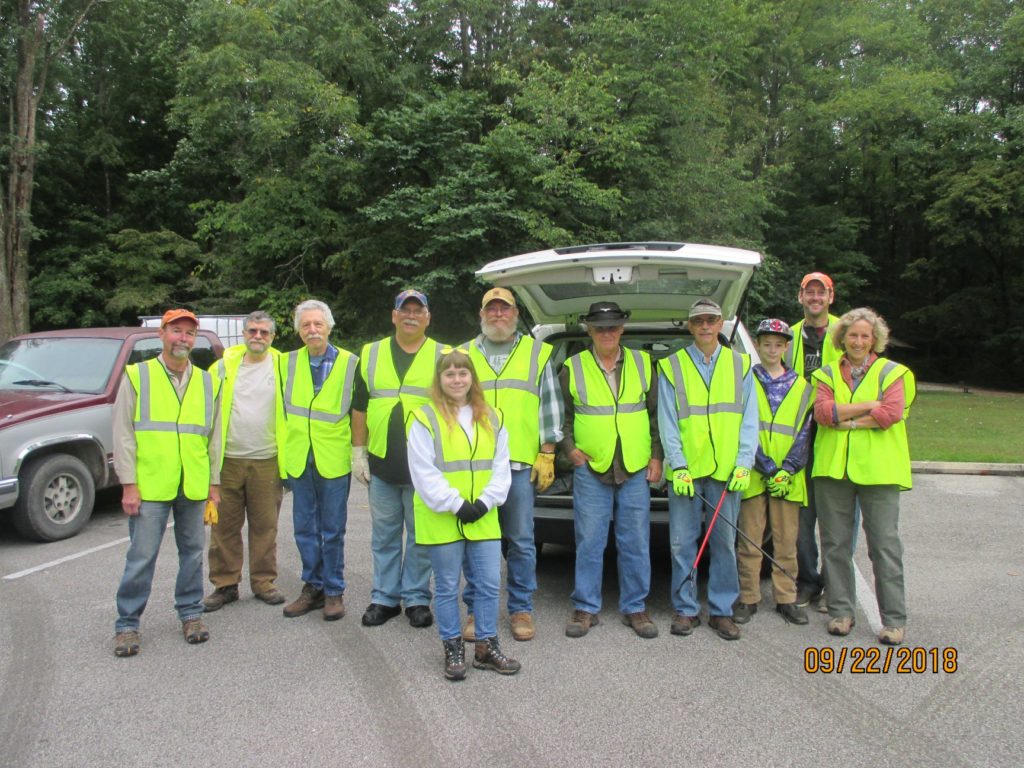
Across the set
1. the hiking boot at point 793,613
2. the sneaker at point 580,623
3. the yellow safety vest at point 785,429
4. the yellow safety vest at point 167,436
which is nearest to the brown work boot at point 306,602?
the yellow safety vest at point 167,436

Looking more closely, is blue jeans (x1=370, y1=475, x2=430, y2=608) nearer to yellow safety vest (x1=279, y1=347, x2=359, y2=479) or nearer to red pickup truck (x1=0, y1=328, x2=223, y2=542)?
yellow safety vest (x1=279, y1=347, x2=359, y2=479)

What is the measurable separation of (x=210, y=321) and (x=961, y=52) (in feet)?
97.0

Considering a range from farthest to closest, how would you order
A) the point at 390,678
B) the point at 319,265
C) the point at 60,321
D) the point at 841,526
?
the point at 60,321, the point at 319,265, the point at 841,526, the point at 390,678

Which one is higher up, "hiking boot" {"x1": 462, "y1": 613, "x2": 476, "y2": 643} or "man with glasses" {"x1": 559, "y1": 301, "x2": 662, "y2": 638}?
"man with glasses" {"x1": 559, "y1": 301, "x2": 662, "y2": 638}

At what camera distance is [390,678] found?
12.9 feet

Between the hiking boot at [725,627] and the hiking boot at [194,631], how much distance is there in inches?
113

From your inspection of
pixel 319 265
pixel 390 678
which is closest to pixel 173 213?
pixel 319 265

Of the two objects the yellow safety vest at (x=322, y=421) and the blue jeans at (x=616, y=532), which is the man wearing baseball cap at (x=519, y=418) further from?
the yellow safety vest at (x=322, y=421)

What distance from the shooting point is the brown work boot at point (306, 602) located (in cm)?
482

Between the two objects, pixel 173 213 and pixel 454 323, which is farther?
pixel 173 213

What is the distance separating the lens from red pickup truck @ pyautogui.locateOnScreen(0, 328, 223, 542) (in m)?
6.53

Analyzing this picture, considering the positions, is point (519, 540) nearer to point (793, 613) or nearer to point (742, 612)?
point (742, 612)

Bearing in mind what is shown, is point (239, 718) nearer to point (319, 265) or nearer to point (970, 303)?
point (319, 265)

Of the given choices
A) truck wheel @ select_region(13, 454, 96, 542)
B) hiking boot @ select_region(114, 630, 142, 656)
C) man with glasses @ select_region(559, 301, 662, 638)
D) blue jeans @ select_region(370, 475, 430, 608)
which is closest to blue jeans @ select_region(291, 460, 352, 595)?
blue jeans @ select_region(370, 475, 430, 608)
